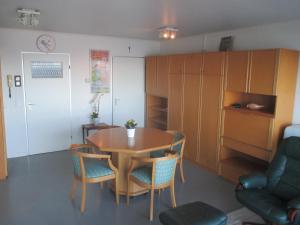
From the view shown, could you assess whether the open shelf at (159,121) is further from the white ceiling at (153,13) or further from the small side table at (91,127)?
the white ceiling at (153,13)

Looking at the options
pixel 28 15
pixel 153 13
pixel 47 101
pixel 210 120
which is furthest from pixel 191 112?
pixel 28 15

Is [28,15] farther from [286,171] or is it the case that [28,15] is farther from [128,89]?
[286,171]

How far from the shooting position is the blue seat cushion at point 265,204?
8.42ft

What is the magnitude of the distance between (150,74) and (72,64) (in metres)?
1.78

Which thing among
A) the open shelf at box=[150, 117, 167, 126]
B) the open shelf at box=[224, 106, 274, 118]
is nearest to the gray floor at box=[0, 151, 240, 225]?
the open shelf at box=[224, 106, 274, 118]

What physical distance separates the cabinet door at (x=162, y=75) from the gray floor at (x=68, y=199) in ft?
6.01

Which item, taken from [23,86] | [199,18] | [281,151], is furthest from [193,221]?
[23,86]

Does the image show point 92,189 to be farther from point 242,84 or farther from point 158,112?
point 158,112

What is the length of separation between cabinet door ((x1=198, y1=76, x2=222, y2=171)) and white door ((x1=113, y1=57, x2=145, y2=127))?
2186 mm

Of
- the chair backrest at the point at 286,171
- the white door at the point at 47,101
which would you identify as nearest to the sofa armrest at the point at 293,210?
the chair backrest at the point at 286,171

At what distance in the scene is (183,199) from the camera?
3654 mm

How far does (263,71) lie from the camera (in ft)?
11.8

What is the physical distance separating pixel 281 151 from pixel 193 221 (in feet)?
5.20

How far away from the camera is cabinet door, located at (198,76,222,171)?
173 inches
